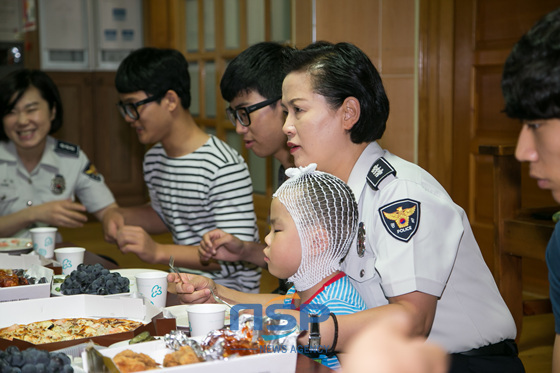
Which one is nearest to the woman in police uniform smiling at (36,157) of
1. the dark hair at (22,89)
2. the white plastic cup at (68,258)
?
the dark hair at (22,89)

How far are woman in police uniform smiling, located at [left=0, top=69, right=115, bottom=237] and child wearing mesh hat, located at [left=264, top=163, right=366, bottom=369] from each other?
5.28ft

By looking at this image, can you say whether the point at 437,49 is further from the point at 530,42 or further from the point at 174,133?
the point at 530,42

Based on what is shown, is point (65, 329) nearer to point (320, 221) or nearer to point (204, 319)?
point (204, 319)

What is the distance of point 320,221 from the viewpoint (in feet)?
4.51

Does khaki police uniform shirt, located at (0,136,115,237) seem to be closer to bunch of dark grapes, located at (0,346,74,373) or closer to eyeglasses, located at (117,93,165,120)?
eyeglasses, located at (117,93,165,120)

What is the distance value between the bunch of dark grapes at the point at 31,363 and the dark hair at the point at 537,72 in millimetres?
764

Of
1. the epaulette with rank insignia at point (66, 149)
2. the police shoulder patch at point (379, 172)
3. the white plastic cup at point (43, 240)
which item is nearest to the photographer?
the police shoulder patch at point (379, 172)

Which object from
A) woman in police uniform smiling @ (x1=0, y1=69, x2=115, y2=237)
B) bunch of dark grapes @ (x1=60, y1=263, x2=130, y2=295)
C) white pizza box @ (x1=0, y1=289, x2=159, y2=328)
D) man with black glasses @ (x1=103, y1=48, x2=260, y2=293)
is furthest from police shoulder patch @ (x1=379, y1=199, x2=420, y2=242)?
woman in police uniform smiling @ (x1=0, y1=69, x2=115, y2=237)

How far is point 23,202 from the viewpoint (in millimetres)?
2879

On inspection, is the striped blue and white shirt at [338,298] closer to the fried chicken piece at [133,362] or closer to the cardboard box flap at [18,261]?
the fried chicken piece at [133,362]

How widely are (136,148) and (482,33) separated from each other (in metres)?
3.87

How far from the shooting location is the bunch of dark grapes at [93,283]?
1.48 m

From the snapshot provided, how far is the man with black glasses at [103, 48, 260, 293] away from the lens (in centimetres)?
238

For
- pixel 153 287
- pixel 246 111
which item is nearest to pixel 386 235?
pixel 153 287
